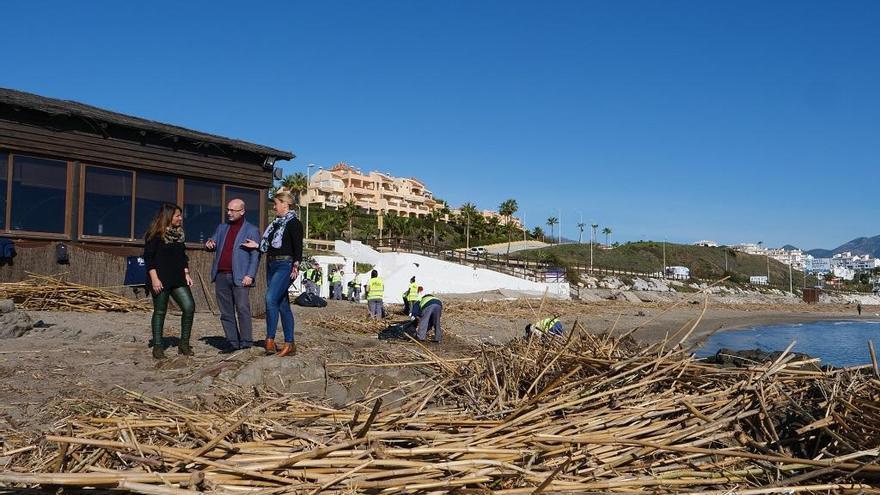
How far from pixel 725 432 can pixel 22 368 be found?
5563mm

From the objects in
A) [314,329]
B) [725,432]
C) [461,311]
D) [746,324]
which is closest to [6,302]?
[314,329]

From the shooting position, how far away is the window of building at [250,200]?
1409cm

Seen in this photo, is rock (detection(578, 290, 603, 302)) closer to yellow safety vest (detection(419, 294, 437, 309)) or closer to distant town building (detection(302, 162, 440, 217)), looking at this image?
yellow safety vest (detection(419, 294, 437, 309))

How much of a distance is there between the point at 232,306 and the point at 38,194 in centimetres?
738

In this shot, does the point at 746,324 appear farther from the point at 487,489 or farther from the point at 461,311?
the point at 487,489

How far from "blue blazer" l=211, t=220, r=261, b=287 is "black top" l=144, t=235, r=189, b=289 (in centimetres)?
38

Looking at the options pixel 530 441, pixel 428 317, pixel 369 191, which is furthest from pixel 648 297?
pixel 369 191

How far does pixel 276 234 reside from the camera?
6.49 meters

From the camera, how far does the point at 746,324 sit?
36375 millimetres

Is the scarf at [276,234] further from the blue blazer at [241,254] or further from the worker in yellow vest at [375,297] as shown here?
the worker in yellow vest at [375,297]

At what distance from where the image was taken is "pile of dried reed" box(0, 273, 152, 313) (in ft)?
34.9

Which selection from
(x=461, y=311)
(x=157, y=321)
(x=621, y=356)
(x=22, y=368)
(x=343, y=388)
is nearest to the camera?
(x=621, y=356)

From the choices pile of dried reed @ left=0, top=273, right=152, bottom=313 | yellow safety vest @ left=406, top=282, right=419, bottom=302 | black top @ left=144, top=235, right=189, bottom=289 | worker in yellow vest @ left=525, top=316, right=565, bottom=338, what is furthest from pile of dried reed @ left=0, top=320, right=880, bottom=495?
yellow safety vest @ left=406, top=282, right=419, bottom=302

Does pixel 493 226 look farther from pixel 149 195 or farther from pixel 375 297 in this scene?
pixel 149 195
